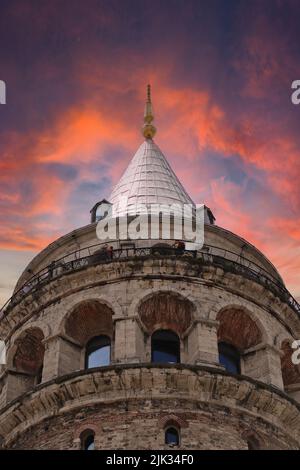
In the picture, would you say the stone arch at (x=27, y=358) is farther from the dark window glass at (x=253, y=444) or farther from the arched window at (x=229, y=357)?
the dark window glass at (x=253, y=444)

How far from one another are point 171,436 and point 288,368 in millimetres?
7350

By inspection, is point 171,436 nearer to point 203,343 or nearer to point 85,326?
point 203,343

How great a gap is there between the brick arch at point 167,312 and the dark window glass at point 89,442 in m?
5.10

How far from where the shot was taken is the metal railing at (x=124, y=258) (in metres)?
37.6

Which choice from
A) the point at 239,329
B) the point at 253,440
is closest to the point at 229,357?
the point at 239,329

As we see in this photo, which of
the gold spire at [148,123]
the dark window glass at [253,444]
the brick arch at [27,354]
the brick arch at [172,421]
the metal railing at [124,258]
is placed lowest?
the dark window glass at [253,444]

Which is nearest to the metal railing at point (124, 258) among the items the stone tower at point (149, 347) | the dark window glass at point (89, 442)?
the stone tower at point (149, 347)

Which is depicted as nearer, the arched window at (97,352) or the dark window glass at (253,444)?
the dark window glass at (253,444)

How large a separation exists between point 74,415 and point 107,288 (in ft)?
17.1

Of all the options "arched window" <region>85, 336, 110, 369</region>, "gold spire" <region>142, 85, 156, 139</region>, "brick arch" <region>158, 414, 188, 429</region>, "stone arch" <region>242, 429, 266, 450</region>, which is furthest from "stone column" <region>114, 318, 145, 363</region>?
"gold spire" <region>142, 85, 156, 139</region>

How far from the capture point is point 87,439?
104ft

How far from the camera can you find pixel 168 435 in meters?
31.5

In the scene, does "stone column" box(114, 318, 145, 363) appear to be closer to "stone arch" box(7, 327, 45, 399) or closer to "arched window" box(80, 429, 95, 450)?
"arched window" box(80, 429, 95, 450)
